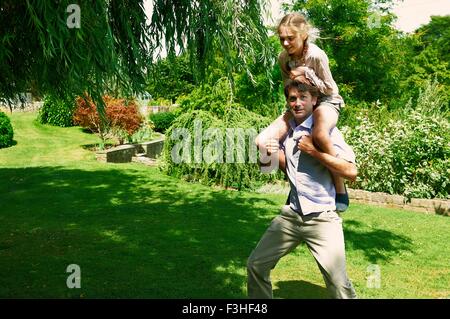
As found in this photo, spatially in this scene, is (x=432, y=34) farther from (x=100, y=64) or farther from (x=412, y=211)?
(x=100, y=64)

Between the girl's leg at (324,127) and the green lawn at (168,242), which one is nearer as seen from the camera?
the girl's leg at (324,127)

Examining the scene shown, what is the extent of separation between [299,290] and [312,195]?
2.26 meters

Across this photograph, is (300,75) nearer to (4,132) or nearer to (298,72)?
(298,72)

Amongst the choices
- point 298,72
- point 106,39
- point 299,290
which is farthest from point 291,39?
point 299,290

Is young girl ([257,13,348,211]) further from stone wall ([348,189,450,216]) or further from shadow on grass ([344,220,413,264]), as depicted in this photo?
stone wall ([348,189,450,216])

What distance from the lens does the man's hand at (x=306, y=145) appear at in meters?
2.95

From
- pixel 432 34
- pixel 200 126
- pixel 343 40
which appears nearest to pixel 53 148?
pixel 200 126

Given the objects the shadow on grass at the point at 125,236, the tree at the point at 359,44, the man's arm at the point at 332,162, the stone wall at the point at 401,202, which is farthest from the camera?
the tree at the point at 359,44

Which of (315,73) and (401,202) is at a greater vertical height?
(315,73)

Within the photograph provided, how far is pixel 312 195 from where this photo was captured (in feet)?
10.0

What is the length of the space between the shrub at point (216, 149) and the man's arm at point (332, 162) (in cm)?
870

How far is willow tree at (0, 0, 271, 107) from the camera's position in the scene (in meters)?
3.00

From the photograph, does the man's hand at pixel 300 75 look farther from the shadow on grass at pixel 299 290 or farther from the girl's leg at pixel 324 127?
the shadow on grass at pixel 299 290

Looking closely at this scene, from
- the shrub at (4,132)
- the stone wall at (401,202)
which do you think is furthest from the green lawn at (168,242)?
the shrub at (4,132)
